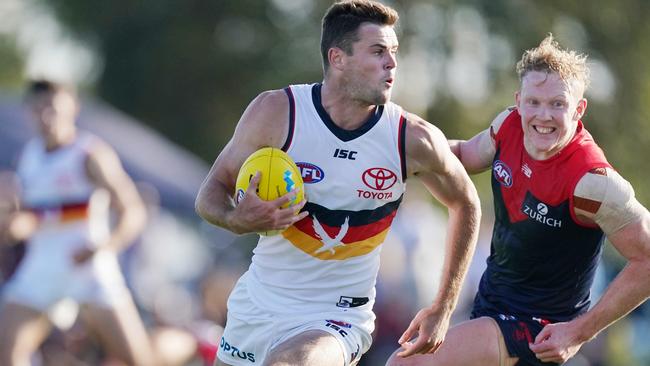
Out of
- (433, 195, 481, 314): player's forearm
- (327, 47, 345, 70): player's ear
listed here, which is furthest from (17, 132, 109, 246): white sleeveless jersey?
(433, 195, 481, 314): player's forearm

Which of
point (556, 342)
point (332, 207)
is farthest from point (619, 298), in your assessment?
point (332, 207)

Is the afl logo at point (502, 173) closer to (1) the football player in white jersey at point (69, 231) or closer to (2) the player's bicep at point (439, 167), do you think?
(2) the player's bicep at point (439, 167)

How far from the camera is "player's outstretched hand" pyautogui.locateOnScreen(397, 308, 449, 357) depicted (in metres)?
6.60

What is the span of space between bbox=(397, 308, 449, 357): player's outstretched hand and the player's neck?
3.56ft

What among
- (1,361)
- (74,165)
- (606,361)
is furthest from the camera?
(606,361)

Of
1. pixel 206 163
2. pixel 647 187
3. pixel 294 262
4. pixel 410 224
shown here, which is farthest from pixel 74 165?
pixel 647 187

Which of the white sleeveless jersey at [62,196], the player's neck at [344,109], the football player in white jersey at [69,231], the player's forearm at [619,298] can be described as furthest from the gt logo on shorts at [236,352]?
the white sleeveless jersey at [62,196]

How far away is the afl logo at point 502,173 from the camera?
22.4 ft

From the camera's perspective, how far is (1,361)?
31.5ft

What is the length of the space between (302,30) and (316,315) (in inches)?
963

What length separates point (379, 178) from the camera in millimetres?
6582

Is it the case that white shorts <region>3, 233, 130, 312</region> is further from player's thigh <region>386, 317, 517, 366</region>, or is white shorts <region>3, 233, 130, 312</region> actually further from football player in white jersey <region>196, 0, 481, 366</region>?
player's thigh <region>386, 317, 517, 366</region>

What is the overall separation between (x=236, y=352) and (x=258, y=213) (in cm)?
104

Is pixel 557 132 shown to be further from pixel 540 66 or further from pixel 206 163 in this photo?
pixel 206 163
